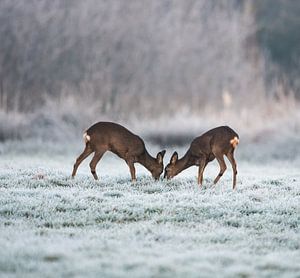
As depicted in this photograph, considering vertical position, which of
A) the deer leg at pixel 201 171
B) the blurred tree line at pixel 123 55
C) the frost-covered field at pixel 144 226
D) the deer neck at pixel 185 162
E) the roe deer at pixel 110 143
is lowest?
the frost-covered field at pixel 144 226

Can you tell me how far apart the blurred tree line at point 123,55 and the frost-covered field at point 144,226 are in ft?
36.2

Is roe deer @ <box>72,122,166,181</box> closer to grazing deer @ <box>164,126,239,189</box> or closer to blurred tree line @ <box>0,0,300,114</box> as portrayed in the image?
grazing deer @ <box>164,126,239,189</box>

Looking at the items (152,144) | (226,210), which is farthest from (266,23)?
(226,210)

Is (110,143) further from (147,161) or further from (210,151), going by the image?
(210,151)

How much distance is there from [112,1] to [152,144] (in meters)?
7.65

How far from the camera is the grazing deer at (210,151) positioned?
1048cm

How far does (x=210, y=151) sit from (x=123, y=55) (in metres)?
15.0

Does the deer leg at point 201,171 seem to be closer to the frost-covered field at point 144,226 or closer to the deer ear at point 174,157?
the frost-covered field at point 144,226

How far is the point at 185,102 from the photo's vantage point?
86.7ft

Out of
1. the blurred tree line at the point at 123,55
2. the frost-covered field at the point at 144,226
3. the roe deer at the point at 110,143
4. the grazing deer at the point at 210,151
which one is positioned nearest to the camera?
the frost-covered field at the point at 144,226

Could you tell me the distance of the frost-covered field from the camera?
650 cm

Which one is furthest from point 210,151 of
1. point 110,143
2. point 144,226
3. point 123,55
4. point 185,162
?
point 123,55

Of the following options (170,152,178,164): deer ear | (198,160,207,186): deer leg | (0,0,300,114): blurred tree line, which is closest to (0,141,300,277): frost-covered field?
(198,160,207,186): deer leg

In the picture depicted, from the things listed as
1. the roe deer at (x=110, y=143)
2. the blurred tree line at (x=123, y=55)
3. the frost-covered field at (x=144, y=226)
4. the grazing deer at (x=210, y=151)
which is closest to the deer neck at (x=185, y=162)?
the grazing deer at (x=210, y=151)
